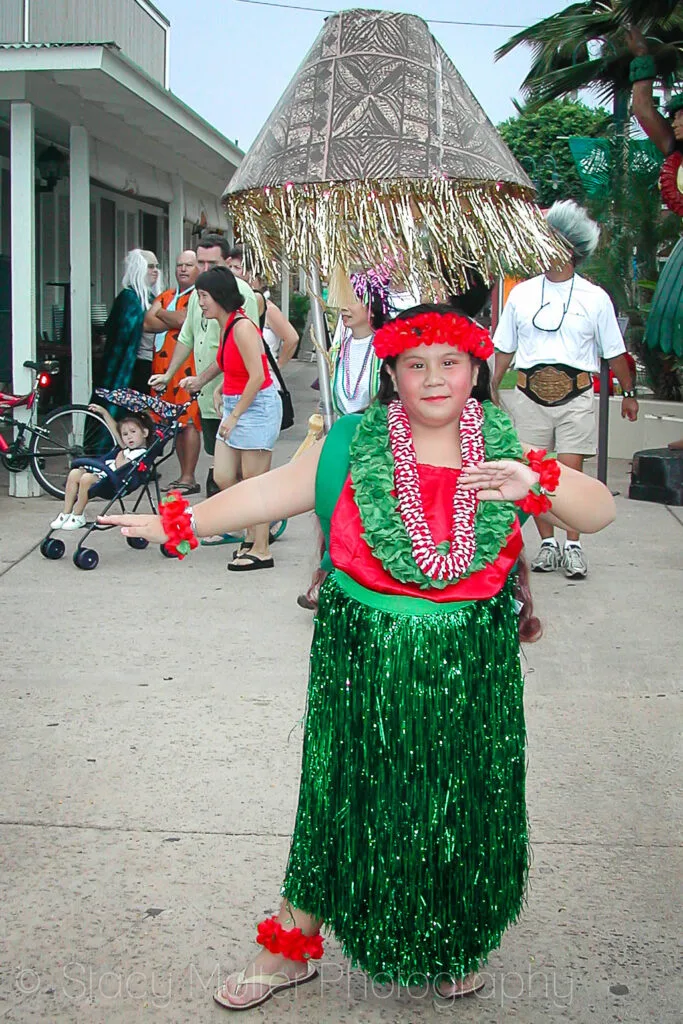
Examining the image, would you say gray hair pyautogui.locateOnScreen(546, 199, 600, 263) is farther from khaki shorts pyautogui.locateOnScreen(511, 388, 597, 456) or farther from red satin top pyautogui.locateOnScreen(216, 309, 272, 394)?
red satin top pyautogui.locateOnScreen(216, 309, 272, 394)

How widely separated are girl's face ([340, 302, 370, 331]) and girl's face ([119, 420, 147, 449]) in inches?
96.7

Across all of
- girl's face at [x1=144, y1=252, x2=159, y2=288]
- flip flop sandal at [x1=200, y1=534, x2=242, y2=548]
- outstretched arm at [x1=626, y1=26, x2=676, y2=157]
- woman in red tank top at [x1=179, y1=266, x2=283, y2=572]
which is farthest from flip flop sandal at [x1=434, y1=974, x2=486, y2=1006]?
girl's face at [x1=144, y1=252, x2=159, y2=288]

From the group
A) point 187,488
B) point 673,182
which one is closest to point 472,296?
point 673,182

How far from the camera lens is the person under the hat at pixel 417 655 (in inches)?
106

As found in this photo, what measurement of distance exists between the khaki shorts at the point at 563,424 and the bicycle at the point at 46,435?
3.50m

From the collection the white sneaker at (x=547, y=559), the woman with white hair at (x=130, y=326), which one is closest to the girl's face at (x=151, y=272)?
the woman with white hair at (x=130, y=326)

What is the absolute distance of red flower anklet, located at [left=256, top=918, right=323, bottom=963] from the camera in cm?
290

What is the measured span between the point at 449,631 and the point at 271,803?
150 centimetres

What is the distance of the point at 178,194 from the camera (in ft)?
46.8

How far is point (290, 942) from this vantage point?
2898 mm

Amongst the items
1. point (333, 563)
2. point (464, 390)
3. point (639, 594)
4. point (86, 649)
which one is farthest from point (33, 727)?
point (639, 594)

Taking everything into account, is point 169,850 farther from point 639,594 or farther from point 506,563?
point 639,594

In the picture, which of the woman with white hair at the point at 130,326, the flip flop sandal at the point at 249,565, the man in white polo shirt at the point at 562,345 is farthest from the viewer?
the woman with white hair at the point at 130,326

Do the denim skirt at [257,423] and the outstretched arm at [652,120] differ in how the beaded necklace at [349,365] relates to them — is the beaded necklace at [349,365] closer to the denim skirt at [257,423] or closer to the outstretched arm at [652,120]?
the denim skirt at [257,423]
